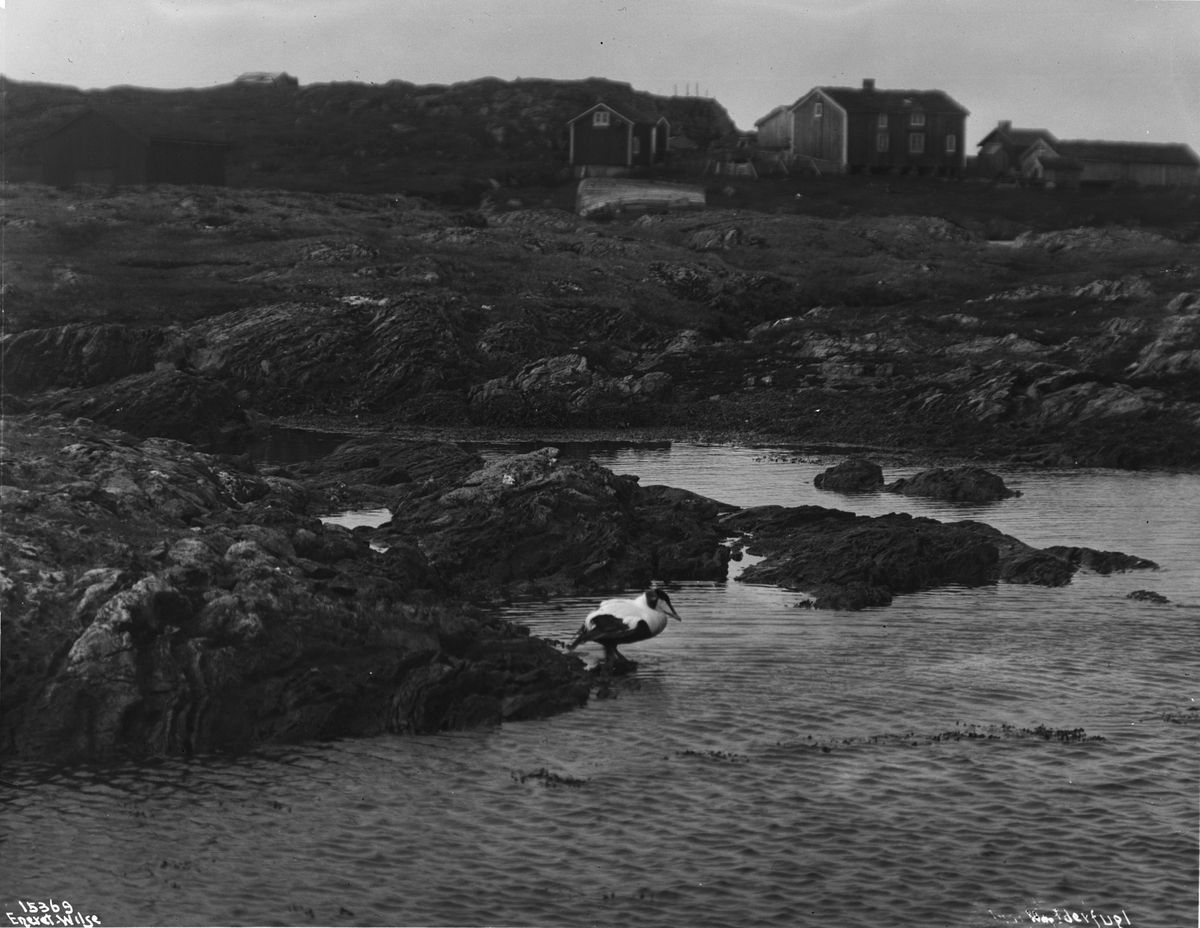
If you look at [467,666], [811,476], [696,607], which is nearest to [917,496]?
[811,476]

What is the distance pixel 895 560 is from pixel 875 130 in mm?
103300

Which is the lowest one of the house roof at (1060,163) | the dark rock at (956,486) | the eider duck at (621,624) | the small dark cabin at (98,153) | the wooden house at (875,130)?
the dark rock at (956,486)

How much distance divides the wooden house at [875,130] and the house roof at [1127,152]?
9.03 metres

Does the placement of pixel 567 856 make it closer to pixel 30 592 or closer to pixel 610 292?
pixel 30 592

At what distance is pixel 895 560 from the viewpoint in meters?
34.8

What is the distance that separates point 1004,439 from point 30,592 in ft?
131

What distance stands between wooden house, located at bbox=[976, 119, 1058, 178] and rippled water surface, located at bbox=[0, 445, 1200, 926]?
114 metres

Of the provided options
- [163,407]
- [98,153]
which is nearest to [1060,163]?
[98,153]

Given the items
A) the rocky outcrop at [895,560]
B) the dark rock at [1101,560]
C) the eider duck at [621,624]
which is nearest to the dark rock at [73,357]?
the rocky outcrop at [895,560]

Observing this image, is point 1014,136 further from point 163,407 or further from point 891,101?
point 163,407

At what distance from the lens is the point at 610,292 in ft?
269

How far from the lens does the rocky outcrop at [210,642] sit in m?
22.9

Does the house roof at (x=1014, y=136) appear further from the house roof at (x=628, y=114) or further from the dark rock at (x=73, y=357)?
the dark rock at (x=73, y=357)

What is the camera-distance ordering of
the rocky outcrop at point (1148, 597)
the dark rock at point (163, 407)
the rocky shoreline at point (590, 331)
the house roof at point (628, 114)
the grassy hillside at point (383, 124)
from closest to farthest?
the rocky outcrop at point (1148, 597) < the dark rock at point (163, 407) < the rocky shoreline at point (590, 331) < the grassy hillside at point (383, 124) < the house roof at point (628, 114)
